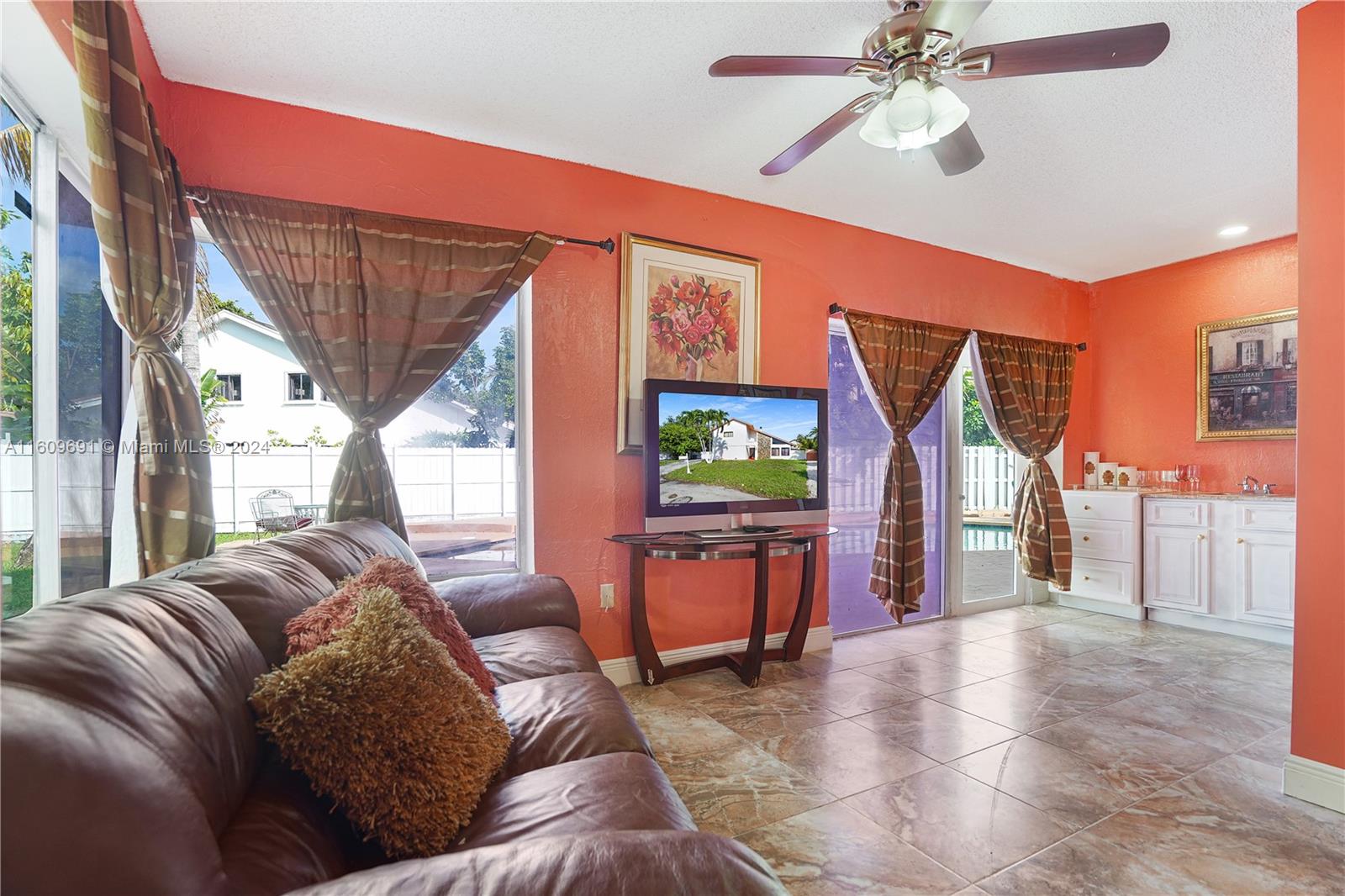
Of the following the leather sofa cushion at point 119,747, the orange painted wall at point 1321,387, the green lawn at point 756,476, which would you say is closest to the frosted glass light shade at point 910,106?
the orange painted wall at point 1321,387

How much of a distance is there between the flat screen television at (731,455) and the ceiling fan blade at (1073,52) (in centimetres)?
176

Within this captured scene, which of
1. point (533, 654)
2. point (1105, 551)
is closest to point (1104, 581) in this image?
point (1105, 551)

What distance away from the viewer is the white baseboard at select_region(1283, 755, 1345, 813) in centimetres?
203

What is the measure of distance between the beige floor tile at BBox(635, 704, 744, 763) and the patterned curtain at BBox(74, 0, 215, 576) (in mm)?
1723

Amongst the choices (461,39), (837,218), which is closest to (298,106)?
(461,39)

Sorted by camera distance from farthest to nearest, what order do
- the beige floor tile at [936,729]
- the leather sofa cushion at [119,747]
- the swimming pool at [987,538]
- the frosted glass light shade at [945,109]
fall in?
the swimming pool at [987,538] < the beige floor tile at [936,729] < the frosted glass light shade at [945,109] < the leather sofa cushion at [119,747]

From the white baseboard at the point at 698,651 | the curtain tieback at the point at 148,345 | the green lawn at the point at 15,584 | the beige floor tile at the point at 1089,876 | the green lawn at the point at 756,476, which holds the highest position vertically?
the curtain tieback at the point at 148,345

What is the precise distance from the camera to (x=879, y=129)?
80.9 inches

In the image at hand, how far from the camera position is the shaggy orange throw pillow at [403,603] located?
47.2 inches

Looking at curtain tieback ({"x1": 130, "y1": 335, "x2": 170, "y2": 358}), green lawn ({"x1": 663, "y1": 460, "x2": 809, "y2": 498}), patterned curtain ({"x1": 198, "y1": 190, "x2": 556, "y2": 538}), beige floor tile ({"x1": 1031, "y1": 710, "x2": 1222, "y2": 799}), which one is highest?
patterned curtain ({"x1": 198, "y1": 190, "x2": 556, "y2": 538})

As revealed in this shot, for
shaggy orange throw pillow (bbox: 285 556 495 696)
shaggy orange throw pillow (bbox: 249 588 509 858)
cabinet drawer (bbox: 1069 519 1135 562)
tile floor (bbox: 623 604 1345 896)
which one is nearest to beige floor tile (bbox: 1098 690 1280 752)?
tile floor (bbox: 623 604 1345 896)

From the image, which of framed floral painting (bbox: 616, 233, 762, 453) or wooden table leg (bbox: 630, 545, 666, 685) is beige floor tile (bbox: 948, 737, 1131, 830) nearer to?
wooden table leg (bbox: 630, 545, 666, 685)

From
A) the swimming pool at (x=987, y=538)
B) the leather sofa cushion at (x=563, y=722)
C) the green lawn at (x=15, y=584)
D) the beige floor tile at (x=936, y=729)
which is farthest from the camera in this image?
the swimming pool at (x=987, y=538)

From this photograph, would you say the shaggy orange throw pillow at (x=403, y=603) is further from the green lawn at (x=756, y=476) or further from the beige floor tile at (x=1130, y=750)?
the beige floor tile at (x=1130, y=750)
